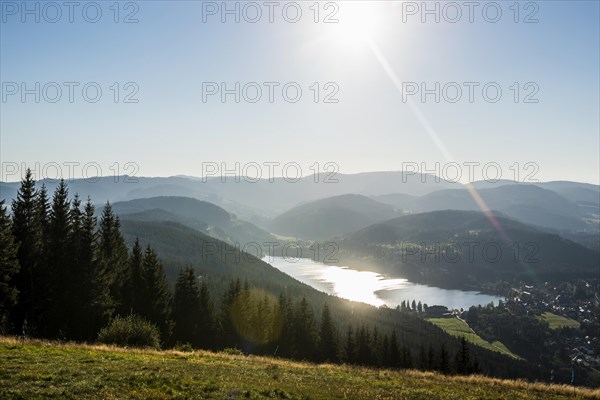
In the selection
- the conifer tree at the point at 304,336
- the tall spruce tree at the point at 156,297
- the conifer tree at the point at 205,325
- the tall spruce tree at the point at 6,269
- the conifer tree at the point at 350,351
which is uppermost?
the tall spruce tree at the point at 6,269

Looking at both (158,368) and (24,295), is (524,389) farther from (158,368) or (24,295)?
(24,295)

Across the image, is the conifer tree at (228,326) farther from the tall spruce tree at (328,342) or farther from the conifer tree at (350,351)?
the conifer tree at (350,351)

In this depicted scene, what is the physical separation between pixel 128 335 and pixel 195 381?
2172 centimetres

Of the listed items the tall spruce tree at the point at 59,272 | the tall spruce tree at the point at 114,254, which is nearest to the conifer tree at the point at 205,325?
the tall spruce tree at the point at 114,254

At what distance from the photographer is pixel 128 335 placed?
130 feet

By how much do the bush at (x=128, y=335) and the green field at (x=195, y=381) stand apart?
26.9 ft

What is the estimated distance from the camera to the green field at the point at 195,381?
17844 mm

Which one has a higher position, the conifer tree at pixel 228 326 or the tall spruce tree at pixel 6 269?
the tall spruce tree at pixel 6 269

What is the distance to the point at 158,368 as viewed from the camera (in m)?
24.2

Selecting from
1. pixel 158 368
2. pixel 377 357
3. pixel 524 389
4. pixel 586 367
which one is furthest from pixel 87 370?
pixel 586 367

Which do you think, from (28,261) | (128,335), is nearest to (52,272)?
(28,261)

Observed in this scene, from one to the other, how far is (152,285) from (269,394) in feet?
156

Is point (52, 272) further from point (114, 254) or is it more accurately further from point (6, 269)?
point (114, 254)

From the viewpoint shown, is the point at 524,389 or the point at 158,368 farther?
the point at 524,389
